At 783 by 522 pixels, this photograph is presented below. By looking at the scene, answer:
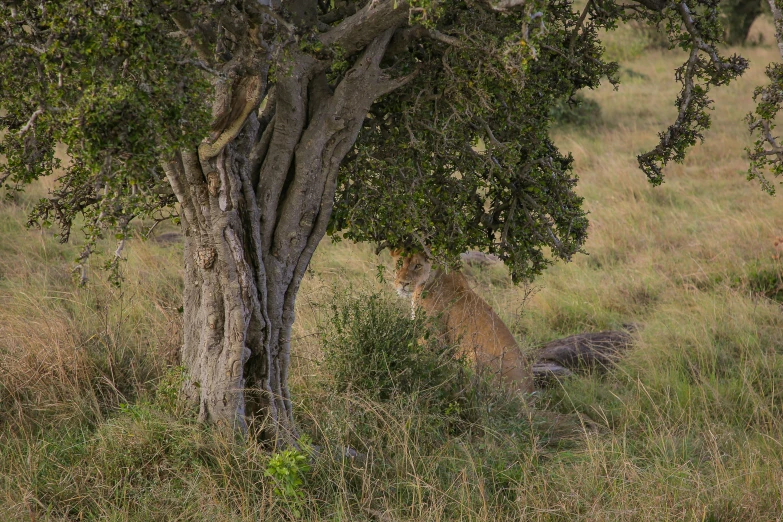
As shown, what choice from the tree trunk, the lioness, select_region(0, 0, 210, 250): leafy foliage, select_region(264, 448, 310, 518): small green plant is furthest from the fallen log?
select_region(0, 0, 210, 250): leafy foliage

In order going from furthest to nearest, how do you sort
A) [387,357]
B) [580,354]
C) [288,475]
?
[580,354]
[387,357]
[288,475]

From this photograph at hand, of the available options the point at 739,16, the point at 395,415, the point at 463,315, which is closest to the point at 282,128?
the point at 395,415

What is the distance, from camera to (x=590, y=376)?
261 inches

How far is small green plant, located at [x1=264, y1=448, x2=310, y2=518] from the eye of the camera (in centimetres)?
398

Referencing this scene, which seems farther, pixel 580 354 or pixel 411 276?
pixel 580 354

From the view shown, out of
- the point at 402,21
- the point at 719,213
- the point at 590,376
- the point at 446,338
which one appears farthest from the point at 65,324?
the point at 719,213

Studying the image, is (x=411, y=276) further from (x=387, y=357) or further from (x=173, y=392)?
(x=173, y=392)

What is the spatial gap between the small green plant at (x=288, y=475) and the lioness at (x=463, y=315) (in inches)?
80.0

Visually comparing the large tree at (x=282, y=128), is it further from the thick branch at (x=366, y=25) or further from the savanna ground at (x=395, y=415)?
the savanna ground at (x=395, y=415)

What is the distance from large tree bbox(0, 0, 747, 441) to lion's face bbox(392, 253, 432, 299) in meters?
0.79

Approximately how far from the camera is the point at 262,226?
442 centimetres

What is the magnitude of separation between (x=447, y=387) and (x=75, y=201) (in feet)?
9.33

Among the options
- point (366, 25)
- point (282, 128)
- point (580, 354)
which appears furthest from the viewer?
point (580, 354)

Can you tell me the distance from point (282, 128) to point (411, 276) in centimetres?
226
